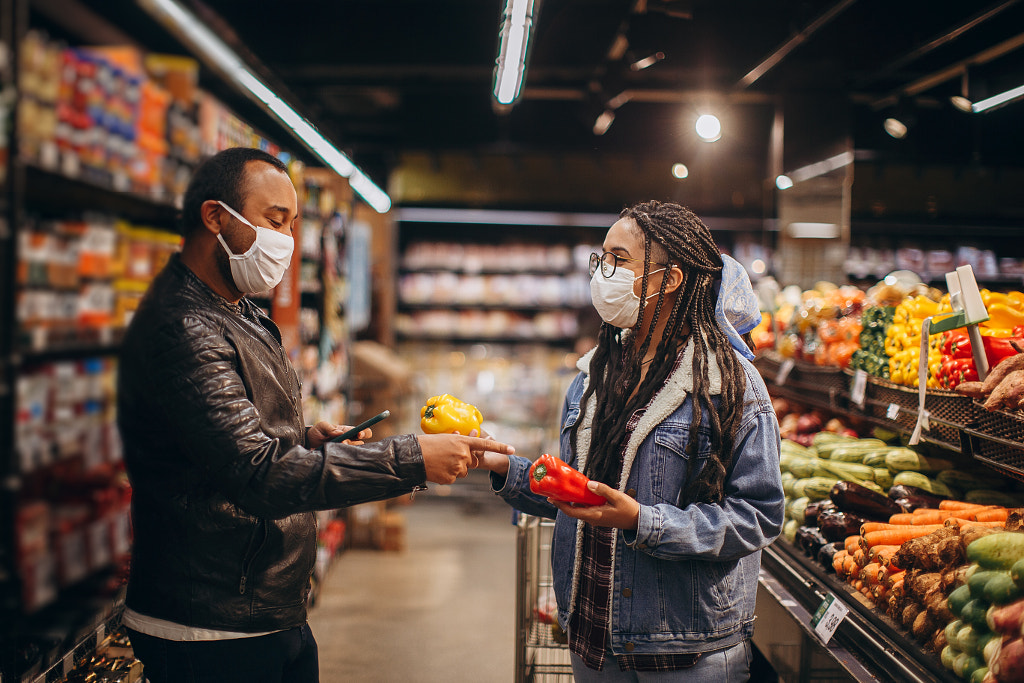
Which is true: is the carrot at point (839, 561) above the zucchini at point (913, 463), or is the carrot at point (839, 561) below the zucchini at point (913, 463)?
below

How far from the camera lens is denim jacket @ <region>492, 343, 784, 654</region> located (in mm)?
1581

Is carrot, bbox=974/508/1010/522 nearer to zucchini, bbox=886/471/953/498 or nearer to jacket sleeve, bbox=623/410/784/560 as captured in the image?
zucchini, bbox=886/471/953/498

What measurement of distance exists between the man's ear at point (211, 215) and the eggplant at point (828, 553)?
228 centimetres

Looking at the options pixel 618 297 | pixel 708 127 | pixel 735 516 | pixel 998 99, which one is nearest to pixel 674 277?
pixel 618 297

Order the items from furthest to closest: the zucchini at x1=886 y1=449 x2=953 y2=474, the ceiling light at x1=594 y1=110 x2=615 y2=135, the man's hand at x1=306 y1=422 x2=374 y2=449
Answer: the ceiling light at x1=594 y1=110 x2=615 y2=135
the zucchini at x1=886 y1=449 x2=953 y2=474
the man's hand at x1=306 y1=422 x2=374 y2=449

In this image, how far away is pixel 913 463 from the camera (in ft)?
8.87

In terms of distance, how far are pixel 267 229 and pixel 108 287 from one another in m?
0.42

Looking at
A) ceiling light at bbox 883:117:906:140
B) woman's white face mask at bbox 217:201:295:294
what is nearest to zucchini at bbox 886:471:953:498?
woman's white face mask at bbox 217:201:295:294

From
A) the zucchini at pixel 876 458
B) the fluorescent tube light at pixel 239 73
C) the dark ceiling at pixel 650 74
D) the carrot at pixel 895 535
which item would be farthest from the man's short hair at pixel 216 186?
the dark ceiling at pixel 650 74

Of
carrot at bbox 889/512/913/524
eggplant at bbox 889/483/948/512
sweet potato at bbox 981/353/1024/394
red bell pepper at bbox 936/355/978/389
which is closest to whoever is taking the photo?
sweet potato at bbox 981/353/1024/394

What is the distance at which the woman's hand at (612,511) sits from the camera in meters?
1.56

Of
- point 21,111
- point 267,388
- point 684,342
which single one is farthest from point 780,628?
point 21,111

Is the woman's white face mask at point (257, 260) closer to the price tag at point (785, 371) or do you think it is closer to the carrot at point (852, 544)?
the carrot at point (852, 544)

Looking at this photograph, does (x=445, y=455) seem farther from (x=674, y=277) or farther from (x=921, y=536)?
(x=921, y=536)
